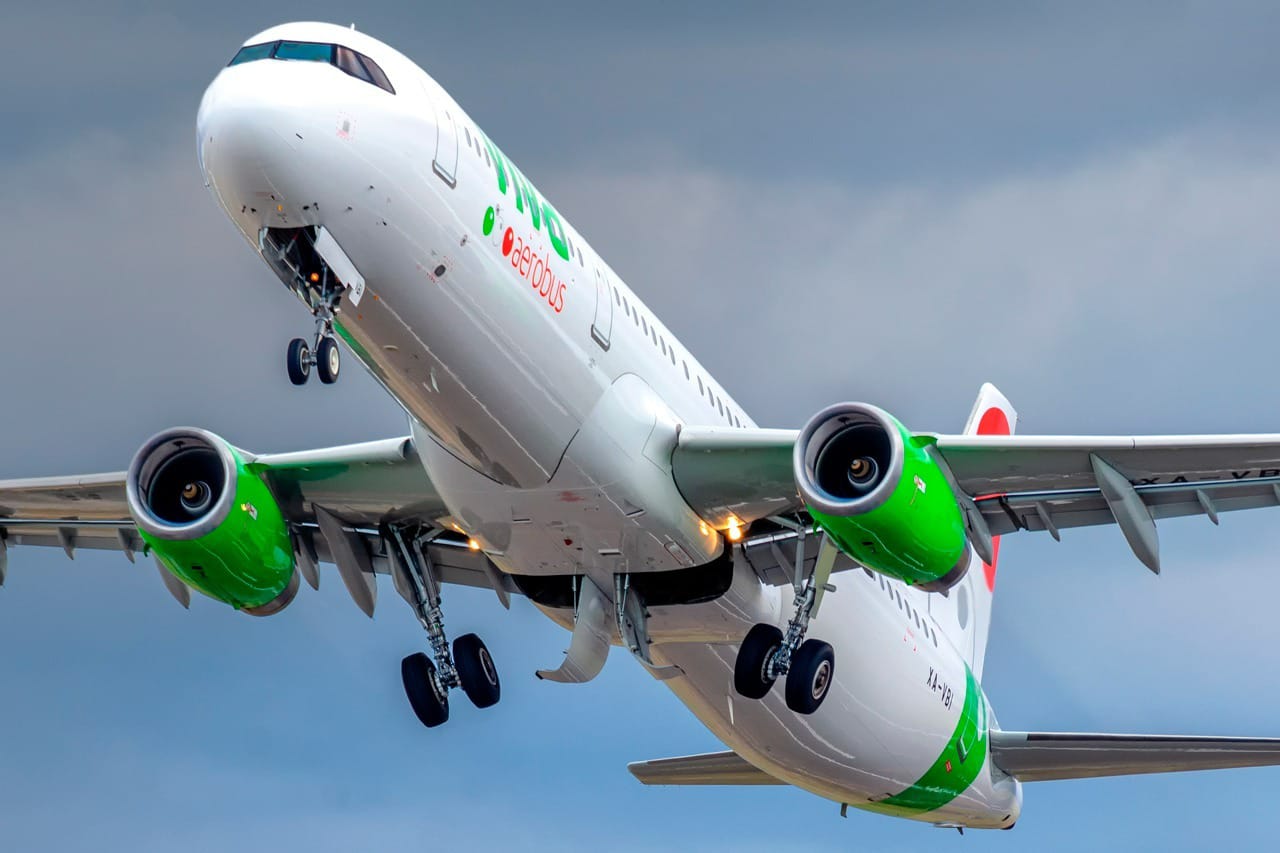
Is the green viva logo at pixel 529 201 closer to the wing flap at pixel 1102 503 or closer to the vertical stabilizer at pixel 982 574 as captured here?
the wing flap at pixel 1102 503

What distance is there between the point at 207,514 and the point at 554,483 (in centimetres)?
494

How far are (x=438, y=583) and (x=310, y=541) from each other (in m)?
1.91

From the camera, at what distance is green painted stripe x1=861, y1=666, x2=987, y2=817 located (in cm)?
3175

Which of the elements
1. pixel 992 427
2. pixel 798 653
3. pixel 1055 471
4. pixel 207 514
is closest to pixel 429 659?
pixel 207 514

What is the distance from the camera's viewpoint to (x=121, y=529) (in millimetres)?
30000

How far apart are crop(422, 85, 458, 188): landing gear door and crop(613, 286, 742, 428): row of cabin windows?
3.22 meters

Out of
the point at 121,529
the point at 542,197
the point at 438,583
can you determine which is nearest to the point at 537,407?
the point at 542,197

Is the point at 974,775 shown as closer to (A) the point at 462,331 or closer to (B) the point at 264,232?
(A) the point at 462,331

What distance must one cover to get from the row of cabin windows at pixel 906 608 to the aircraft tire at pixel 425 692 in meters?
6.30


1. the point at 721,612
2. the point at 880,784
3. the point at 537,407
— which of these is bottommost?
the point at 880,784

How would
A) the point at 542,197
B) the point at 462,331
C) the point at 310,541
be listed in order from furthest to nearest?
the point at 310,541, the point at 542,197, the point at 462,331

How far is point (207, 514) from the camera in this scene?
84.3 ft

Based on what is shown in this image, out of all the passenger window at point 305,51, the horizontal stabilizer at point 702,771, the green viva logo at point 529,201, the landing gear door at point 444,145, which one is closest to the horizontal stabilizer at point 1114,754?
the horizontal stabilizer at point 702,771

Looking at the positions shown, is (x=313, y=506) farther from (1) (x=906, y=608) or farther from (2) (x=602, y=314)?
(1) (x=906, y=608)
